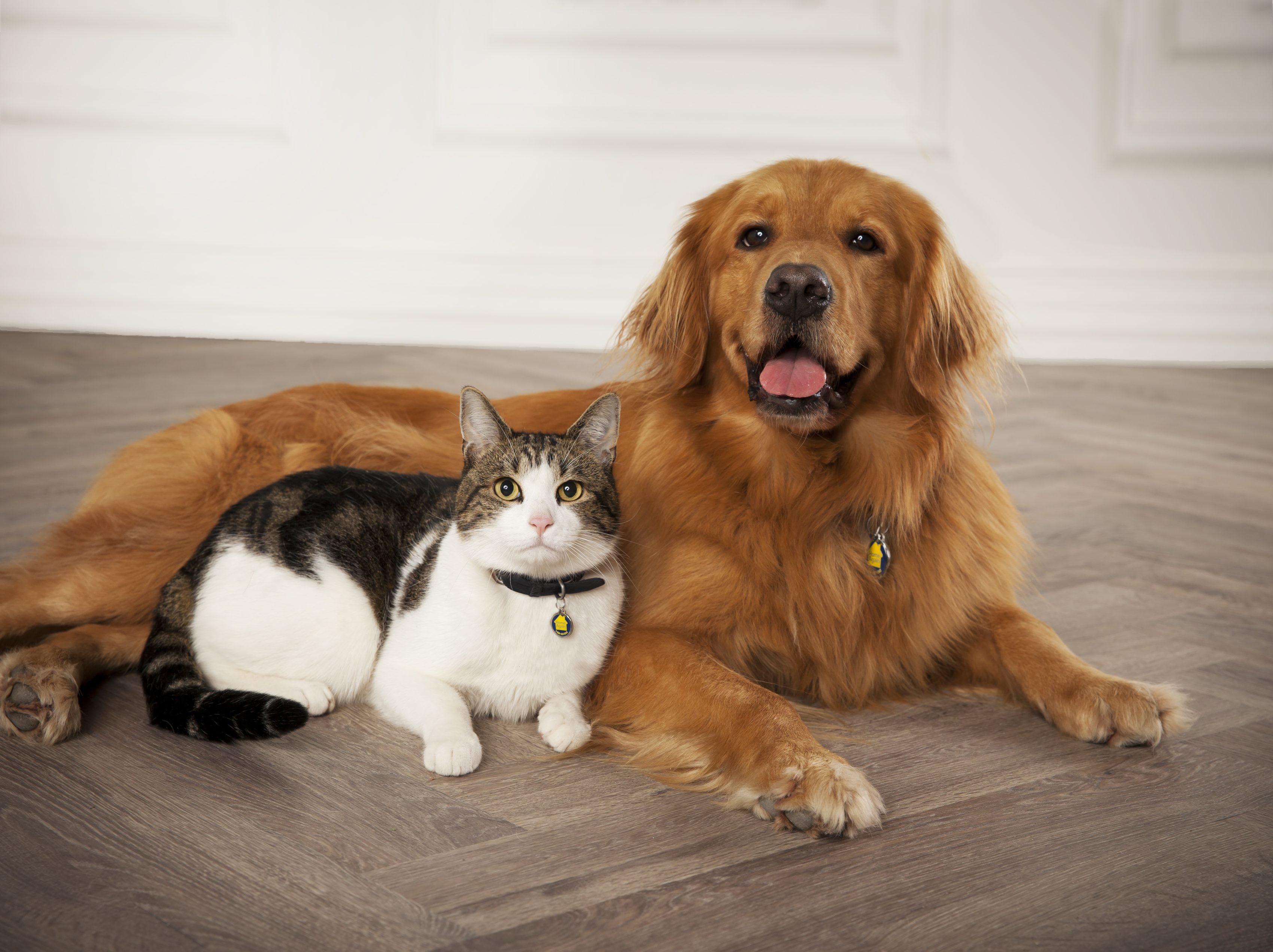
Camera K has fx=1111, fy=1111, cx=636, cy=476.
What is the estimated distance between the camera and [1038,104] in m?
6.62

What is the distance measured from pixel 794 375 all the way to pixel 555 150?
5.00m

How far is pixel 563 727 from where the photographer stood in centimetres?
197

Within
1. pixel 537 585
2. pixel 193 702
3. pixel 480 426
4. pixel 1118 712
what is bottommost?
pixel 1118 712

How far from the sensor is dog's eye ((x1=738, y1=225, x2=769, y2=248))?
7.25 ft

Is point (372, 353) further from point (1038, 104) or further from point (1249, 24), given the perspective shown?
point (1249, 24)

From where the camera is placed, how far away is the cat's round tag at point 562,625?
1.99 meters

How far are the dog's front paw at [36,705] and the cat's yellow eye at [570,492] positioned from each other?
36.6 inches

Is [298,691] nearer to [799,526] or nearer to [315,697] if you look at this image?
[315,697]

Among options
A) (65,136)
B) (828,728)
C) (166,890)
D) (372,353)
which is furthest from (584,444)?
(65,136)

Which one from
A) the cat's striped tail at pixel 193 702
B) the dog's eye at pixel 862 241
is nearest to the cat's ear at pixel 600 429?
the dog's eye at pixel 862 241

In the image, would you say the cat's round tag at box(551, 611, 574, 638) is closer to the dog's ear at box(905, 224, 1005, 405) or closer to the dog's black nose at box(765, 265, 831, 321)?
the dog's black nose at box(765, 265, 831, 321)

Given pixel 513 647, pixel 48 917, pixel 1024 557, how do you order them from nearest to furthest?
1. pixel 48 917
2. pixel 513 647
3. pixel 1024 557

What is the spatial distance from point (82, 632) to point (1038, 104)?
6.18m

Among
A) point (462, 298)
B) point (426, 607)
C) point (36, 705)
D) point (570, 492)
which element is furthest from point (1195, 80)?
point (36, 705)
